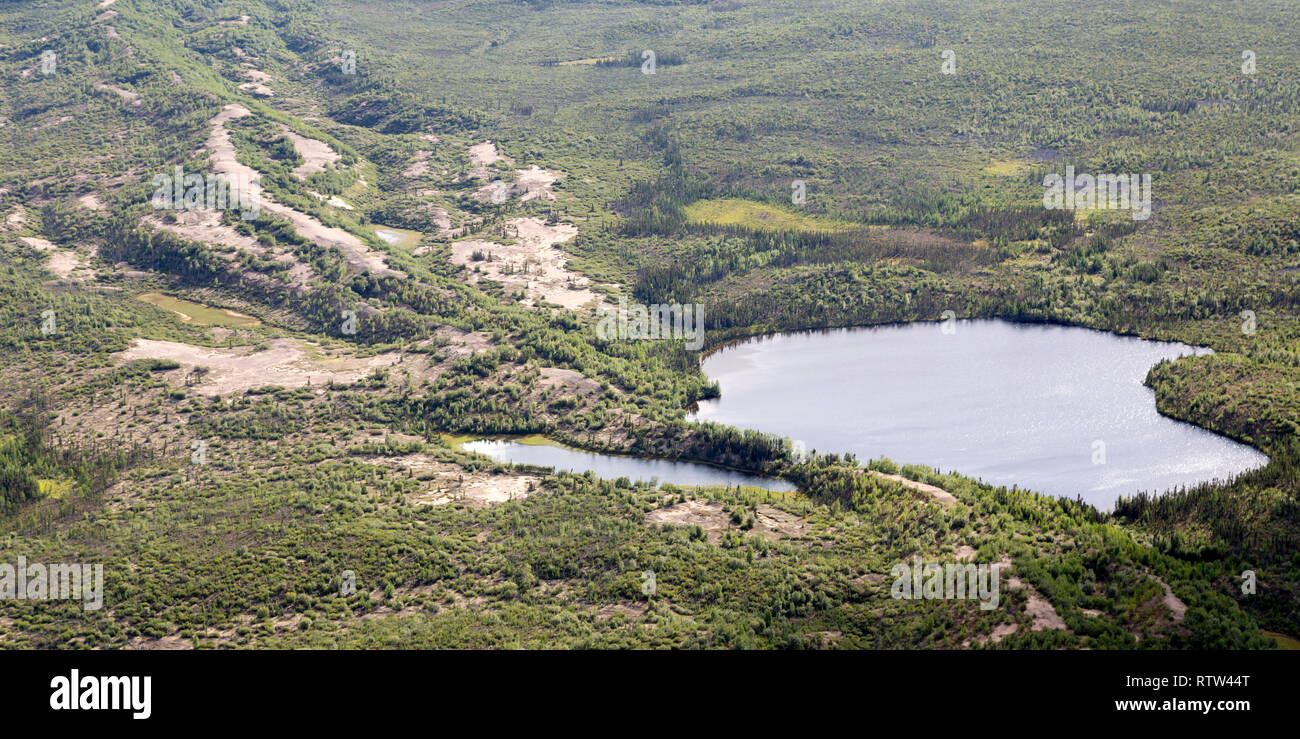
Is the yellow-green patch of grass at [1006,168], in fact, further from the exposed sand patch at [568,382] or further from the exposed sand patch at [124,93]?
the exposed sand patch at [124,93]

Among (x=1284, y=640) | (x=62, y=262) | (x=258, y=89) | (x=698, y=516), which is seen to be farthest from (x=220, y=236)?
(x=1284, y=640)

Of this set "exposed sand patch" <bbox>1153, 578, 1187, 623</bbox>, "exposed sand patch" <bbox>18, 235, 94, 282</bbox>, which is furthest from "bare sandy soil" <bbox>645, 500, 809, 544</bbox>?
"exposed sand patch" <bbox>18, 235, 94, 282</bbox>

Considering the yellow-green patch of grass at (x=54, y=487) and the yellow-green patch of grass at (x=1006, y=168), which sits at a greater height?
the yellow-green patch of grass at (x=1006, y=168)

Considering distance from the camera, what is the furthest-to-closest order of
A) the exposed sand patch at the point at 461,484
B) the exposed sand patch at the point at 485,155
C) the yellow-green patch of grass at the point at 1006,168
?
the exposed sand patch at the point at 485,155 → the yellow-green patch of grass at the point at 1006,168 → the exposed sand patch at the point at 461,484

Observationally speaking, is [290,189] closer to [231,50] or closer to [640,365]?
[640,365]

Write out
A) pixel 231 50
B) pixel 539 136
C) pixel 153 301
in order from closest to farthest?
pixel 153 301 < pixel 539 136 < pixel 231 50

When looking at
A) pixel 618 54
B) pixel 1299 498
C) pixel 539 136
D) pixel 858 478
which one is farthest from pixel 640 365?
pixel 618 54

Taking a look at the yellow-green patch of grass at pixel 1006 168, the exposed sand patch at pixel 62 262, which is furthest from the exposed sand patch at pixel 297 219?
the yellow-green patch of grass at pixel 1006 168

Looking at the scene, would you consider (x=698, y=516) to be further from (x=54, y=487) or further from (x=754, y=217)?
(x=754, y=217)
